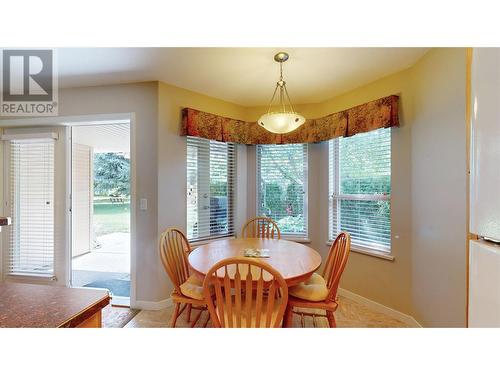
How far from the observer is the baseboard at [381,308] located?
198cm

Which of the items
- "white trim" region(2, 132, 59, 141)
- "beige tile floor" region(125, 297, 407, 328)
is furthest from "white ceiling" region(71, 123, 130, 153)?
"beige tile floor" region(125, 297, 407, 328)

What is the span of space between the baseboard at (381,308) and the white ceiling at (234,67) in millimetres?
2329

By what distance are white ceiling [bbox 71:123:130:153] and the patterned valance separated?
58.1 inches

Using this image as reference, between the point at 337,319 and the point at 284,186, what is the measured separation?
5.23 ft

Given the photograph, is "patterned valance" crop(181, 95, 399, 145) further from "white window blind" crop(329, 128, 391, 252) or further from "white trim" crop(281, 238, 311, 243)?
"white trim" crop(281, 238, 311, 243)

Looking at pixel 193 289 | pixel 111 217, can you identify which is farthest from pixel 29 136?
pixel 111 217

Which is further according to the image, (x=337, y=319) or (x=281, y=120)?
(x=337, y=319)

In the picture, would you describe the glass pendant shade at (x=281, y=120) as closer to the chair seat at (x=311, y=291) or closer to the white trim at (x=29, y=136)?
the chair seat at (x=311, y=291)

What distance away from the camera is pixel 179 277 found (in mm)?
1895

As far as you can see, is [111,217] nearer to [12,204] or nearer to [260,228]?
[12,204]

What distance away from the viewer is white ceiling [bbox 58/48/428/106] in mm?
1796

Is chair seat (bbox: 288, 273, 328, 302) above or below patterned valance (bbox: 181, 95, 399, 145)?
below
